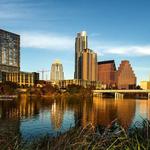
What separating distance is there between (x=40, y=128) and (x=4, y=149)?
45.8 metres

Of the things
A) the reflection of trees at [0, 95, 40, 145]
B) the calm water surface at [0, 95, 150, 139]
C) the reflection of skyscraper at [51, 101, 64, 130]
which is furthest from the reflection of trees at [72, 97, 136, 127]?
the reflection of trees at [0, 95, 40, 145]

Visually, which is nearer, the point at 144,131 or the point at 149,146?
the point at 149,146

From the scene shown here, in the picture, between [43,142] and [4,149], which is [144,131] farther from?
[4,149]

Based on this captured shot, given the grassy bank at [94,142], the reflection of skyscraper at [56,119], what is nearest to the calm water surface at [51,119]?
the reflection of skyscraper at [56,119]

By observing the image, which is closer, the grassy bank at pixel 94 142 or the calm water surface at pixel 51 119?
the grassy bank at pixel 94 142

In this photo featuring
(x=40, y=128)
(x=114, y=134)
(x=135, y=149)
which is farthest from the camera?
(x=40, y=128)

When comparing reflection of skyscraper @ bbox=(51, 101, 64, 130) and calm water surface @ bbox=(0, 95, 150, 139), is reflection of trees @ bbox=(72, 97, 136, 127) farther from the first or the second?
reflection of skyscraper @ bbox=(51, 101, 64, 130)

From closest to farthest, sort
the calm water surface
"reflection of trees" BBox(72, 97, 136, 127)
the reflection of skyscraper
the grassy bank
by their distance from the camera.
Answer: the grassy bank
the calm water surface
the reflection of skyscraper
"reflection of trees" BBox(72, 97, 136, 127)

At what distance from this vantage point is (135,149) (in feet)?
42.7

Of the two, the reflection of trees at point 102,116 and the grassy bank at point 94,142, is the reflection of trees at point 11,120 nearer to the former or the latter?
the grassy bank at point 94,142

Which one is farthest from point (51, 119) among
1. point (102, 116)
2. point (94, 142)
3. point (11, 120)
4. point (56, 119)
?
point (94, 142)

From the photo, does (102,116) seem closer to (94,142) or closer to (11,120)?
(11,120)

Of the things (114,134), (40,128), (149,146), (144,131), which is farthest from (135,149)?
(40,128)

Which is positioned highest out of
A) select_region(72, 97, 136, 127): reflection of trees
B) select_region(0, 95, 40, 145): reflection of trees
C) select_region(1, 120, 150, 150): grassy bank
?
select_region(1, 120, 150, 150): grassy bank
